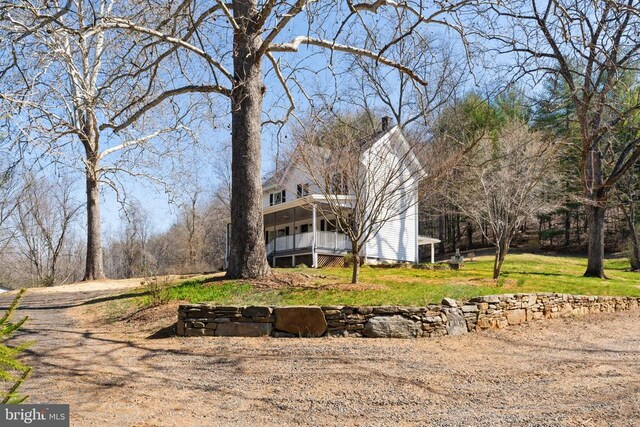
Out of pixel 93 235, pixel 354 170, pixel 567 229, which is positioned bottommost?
pixel 93 235

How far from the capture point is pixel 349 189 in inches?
404

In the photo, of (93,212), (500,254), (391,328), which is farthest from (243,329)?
(93,212)

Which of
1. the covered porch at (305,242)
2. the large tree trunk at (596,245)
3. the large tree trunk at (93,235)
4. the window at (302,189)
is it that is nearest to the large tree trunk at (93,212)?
the large tree trunk at (93,235)

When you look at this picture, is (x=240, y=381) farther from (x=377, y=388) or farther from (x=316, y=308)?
(x=316, y=308)

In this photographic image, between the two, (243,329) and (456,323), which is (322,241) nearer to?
(456,323)

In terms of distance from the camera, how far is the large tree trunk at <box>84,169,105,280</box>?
1791 cm

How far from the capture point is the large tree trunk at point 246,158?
32.5 ft

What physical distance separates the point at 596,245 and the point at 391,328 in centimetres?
1484

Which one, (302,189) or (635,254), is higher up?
(302,189)

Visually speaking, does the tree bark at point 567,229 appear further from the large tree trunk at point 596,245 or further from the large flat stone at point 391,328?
the large flat stone at point 391,328

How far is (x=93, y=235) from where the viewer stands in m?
18.3

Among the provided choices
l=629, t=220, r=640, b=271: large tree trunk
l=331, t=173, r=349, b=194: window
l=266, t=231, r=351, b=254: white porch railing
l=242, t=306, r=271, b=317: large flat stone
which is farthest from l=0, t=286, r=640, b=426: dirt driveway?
l=629, t=220, r=640, b=271: large tree trunk

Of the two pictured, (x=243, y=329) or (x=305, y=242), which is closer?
(x=243, y=329)

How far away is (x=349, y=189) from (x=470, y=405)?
6072mm
